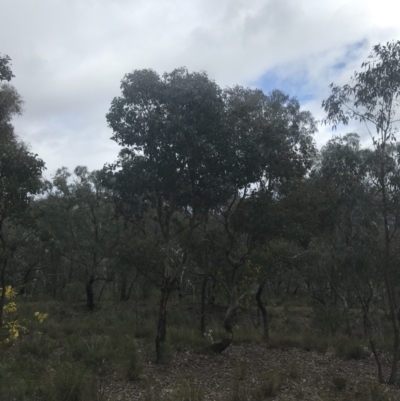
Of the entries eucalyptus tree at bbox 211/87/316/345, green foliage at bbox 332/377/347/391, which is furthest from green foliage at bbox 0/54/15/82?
green foliage at bbox 332/377/347/391

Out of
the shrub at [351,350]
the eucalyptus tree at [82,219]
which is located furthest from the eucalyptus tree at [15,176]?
the eucalyptus tree at [82,219]

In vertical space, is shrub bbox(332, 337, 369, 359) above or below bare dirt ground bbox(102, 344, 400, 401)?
above

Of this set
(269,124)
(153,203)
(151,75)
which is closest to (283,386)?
(153,203)

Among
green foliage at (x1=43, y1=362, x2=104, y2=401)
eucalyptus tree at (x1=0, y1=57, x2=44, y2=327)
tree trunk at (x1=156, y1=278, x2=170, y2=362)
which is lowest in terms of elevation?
green foliage at (x1=43, y1=362, x2=104, y2=401)

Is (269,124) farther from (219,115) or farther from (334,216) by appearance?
(334,216)

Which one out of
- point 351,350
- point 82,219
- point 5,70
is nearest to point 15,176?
point 5,70

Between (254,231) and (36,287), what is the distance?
24.6 m

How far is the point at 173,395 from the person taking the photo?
9398mm

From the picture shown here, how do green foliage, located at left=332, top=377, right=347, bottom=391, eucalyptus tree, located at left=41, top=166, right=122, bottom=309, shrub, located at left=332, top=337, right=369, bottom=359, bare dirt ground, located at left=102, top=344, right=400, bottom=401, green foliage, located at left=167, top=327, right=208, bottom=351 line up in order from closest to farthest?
1. bare dirt ground, located at left=102, top=344, right=400, bottom=401
2. green foliage, located at left=332, top=377, right=347, bottom=391
3. green foliage, located at left=167, top=327, right=208, bottom=351
4. shrub, located at left=332, top=337, right=369, bottom=359
5. eucalyptus tree, located at left=41, top=166, right=122, bottom=309

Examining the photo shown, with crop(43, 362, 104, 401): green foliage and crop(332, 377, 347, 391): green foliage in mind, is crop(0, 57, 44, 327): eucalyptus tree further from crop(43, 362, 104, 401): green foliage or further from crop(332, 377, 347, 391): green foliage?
crop(332, 377, 347, 391): green foliage

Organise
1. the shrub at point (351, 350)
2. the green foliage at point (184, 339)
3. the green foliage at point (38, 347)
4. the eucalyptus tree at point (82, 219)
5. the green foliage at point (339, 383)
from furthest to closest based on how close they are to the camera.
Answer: the eucalyptus tree at point (82, 219), the shrub at point (351, 350), the green foliage at point (184, 339), the green foliage at point (38, 347), the green foliage at point (339, 383)

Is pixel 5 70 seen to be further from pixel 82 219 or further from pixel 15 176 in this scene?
pixel 82 219

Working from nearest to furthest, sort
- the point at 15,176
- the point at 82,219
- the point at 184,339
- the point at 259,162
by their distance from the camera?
1. the point at 15,176
2. the point at 259,162
3. the point at 184,339
4. the point at 82,219

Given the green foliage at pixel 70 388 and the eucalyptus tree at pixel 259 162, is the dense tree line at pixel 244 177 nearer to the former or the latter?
the eucalyptus tree at pixel 259 162
